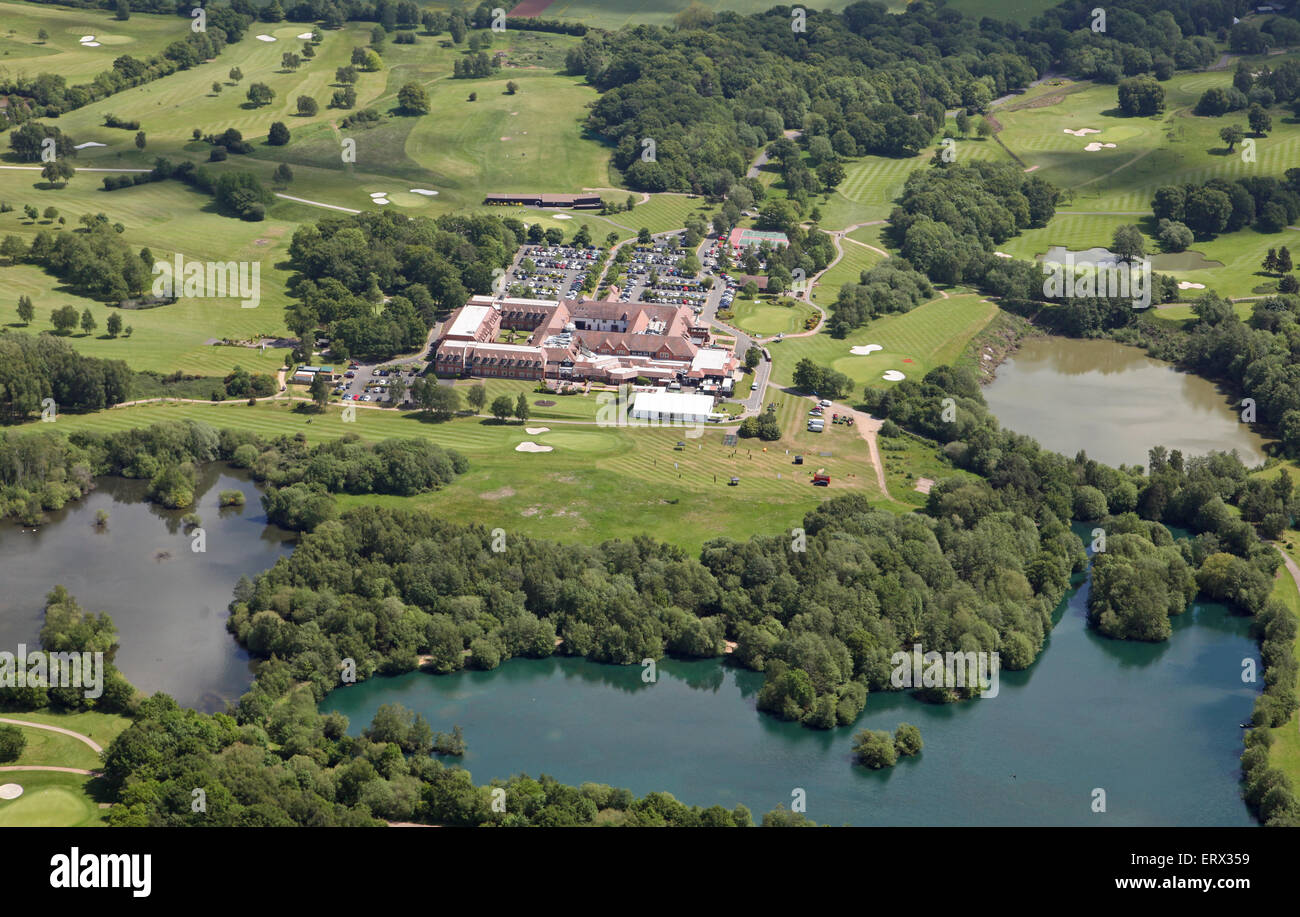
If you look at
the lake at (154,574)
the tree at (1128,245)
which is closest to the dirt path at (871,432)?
the lake at (154,574)

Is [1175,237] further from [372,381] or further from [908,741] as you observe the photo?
[908,741]

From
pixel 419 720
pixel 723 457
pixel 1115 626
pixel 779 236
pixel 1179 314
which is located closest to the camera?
pixel 419 720

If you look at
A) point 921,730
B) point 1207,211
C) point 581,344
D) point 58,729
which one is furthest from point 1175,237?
point 58,729

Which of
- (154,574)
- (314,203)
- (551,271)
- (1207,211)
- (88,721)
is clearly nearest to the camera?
(88,721)

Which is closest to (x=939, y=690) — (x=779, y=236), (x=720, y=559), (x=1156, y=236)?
(x=720, y=559)

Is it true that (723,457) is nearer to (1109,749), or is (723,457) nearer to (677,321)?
(677,321)

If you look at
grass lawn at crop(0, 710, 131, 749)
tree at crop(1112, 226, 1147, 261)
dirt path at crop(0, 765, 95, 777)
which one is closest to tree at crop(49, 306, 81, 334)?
grass lawn at crop(0, 710, 131, 749)
